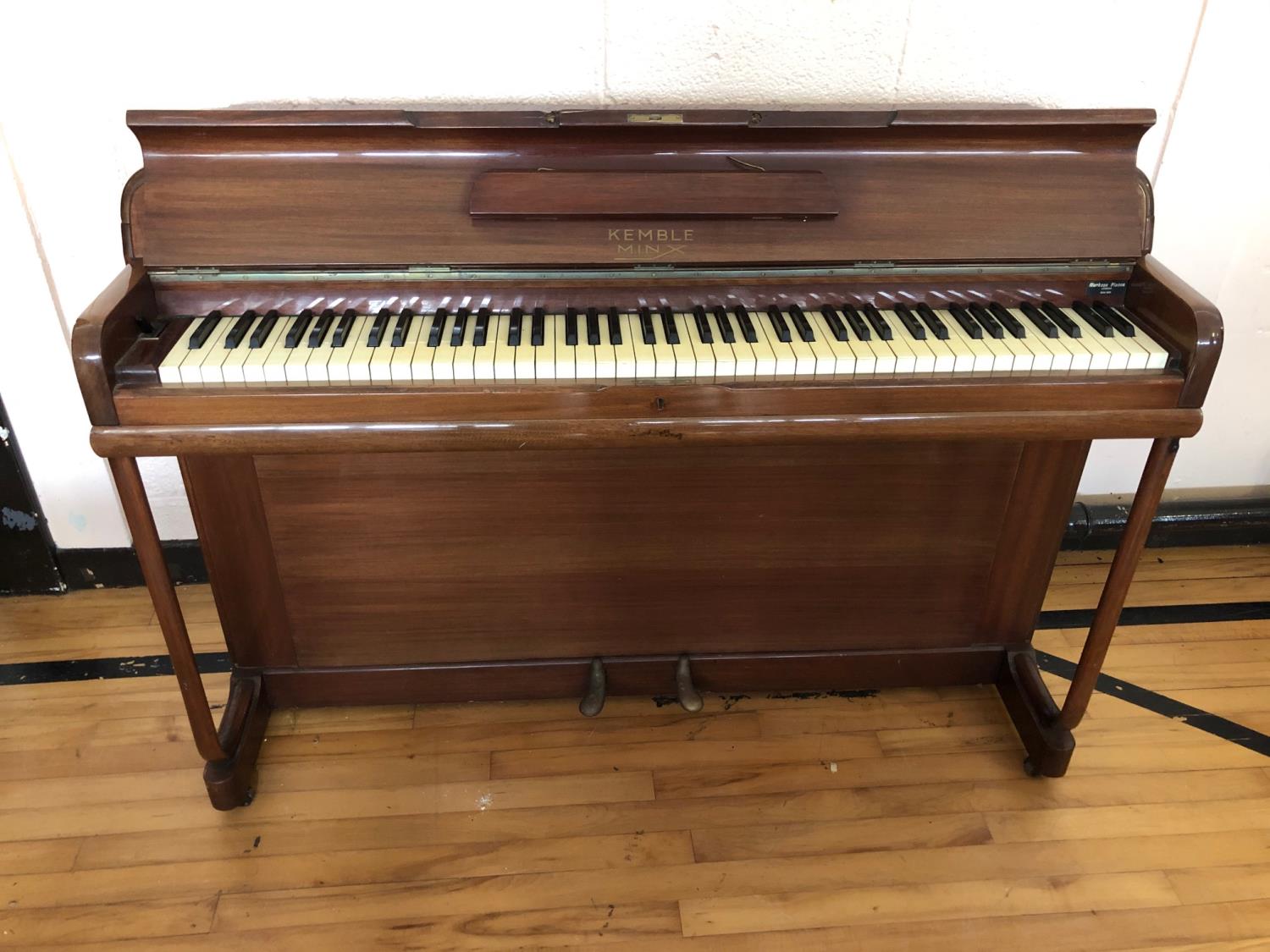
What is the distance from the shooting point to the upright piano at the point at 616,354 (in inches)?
52.1

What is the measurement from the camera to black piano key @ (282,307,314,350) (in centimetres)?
135

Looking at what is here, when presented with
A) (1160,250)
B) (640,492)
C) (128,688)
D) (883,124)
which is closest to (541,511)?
(640,492)

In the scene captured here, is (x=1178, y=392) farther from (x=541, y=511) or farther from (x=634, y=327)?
(x=541, y=511)

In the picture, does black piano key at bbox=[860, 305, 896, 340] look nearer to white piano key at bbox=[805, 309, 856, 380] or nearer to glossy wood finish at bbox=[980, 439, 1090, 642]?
white piano key at bbox=[805, 309, 856, 380]

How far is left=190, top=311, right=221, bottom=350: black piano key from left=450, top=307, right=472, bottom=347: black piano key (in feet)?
1.13

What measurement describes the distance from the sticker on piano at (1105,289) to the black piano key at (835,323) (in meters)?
0.42

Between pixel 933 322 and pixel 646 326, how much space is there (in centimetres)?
43

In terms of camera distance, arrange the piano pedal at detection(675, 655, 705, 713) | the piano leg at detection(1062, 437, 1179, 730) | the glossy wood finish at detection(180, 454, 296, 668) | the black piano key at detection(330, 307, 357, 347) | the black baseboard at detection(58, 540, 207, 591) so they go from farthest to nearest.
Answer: the black baseboard at detection(58, 540, 207, 591)
the piano pedal at detection(675, 655, 705, 713)
the glossy wood finish at detection(180, 454, 296, 668)
the piano leg at detection(1062, 437, 1179, 730)
the black piano key at detection(330, 307, 357, 347)

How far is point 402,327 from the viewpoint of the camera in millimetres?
1386

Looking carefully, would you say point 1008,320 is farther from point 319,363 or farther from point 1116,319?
point 319,363

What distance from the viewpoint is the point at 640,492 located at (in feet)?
5.57

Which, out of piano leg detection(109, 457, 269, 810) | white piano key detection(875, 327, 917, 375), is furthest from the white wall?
piano leg detection(109, 457, 269, 810)

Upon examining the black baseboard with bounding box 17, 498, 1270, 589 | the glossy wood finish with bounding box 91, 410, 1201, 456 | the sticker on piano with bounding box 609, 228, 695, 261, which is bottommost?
the black baseboard with bounding box 17, 498, 1270, 589

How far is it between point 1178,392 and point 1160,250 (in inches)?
31.7
